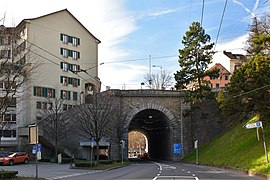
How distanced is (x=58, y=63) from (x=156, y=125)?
69.9 ft

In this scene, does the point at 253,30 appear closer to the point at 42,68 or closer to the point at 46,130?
the point at 46,130

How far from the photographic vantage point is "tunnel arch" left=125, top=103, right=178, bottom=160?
203 feet

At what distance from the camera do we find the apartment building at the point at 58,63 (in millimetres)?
64875

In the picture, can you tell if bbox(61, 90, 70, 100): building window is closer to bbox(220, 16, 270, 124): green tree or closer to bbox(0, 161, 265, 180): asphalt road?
bbox(220, 16, 270, 124): green tree

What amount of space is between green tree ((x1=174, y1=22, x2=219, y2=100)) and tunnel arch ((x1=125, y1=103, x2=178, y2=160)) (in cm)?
646

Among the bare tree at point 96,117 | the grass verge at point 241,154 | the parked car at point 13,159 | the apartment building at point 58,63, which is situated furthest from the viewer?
the apartment building at point 58,63

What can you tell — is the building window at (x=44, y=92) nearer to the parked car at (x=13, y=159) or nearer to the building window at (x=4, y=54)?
the parked car at (x=13, y=159)

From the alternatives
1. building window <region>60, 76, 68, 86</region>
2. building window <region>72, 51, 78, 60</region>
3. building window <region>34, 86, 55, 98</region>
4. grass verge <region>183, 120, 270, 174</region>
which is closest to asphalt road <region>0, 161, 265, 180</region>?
grass verge <region>183, 120, 270, 174</region>

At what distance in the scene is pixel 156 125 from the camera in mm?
74062

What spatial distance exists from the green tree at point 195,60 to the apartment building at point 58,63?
16.8m

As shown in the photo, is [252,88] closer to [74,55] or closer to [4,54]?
[4,54]

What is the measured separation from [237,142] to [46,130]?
2721 cm

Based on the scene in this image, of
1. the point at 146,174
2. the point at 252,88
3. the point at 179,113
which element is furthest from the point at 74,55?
the point at 146,174

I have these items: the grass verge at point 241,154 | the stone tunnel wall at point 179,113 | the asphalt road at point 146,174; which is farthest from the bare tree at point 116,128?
the asphalt road at point 146,174
